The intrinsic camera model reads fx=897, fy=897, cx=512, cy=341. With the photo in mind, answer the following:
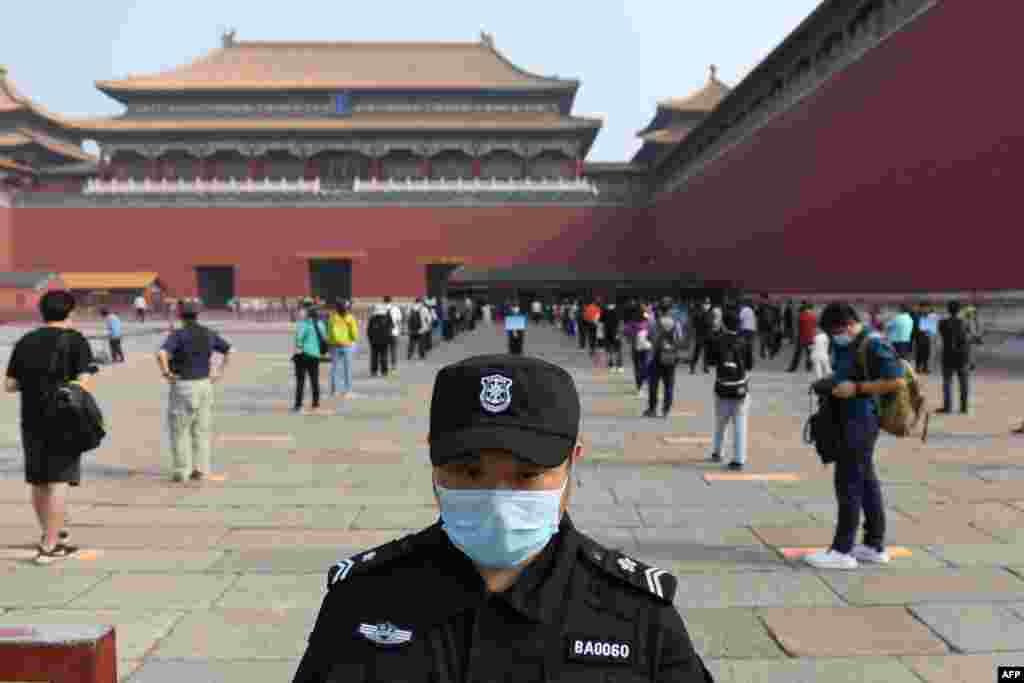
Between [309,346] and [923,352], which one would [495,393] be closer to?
[309,346]

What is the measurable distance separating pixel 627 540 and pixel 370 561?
12.3ft

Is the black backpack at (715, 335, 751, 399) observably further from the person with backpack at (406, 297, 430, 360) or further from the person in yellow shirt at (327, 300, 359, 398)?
the person with backpack at (406, 297, 430, 360)

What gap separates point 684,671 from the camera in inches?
50.7

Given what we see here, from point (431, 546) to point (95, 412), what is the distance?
3.77 metres

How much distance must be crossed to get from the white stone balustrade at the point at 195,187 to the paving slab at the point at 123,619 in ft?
119

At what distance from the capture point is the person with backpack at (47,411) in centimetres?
448

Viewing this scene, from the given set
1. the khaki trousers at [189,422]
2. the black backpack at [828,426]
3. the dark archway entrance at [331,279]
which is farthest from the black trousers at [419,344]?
the dark archway entrance at [331,279]

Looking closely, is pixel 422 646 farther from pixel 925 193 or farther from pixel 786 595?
pixel 925 193

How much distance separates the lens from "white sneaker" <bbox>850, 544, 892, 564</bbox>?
446cm

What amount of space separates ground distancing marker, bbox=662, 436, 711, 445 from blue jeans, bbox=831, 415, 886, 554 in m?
3.71

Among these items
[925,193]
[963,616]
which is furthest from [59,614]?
[925,193]

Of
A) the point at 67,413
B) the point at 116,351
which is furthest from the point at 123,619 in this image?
the point at 116,351

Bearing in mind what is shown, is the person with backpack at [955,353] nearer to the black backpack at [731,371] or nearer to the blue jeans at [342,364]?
the black backpack at [731,371]

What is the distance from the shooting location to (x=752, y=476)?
6.62 metres
